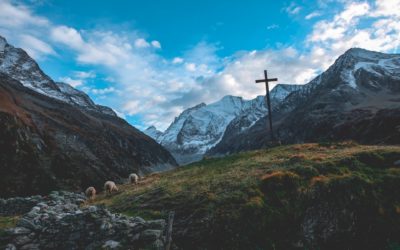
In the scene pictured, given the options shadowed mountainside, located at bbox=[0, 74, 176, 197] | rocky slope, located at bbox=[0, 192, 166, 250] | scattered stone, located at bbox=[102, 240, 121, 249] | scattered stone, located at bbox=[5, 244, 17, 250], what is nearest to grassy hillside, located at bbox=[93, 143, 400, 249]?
rocky slope, located at bbox=[0, 192, 166, 250]

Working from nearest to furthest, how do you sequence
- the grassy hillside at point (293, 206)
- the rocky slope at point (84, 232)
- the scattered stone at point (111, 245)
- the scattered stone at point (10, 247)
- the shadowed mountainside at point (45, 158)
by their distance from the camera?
the scattered stone at point (10, 247) < the scattered stone at point (111, 245) < the rocky slope at point (84, 232) < the grassy hillside at point (293, 206) < the shadowed mountainside at point (45, 158)

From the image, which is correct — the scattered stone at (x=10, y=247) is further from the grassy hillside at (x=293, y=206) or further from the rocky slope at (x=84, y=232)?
the grassy hillside at (x=293, y=206)

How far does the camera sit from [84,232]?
2005 cm

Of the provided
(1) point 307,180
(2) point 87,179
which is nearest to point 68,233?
(1) point 307,180

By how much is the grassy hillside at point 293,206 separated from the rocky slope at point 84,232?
1991 millimetres

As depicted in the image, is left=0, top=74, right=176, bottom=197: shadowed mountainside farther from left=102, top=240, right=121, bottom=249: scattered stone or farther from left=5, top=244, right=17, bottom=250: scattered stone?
left=102, top=240, right=121, bottom=249: scattered stone

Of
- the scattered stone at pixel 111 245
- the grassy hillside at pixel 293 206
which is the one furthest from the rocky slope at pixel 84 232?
the grassy hillside at pixel 293 206

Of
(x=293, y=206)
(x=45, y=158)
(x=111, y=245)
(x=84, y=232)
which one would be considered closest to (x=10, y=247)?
(x=84, y=232)

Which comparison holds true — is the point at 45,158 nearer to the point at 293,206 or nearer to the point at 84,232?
the point at 84,232

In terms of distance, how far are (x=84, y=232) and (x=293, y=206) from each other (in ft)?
39.3

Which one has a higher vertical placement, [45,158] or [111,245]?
[45,158]

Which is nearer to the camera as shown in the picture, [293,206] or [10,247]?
[10,247]

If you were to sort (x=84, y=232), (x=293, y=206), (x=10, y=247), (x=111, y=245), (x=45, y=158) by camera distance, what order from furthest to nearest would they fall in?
(x=45, y=158)
(x=293, y=206)
(x=84, y=232)
(x=111, y=245)
(x=10, y=247)

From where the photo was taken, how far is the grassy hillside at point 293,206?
20.5m
